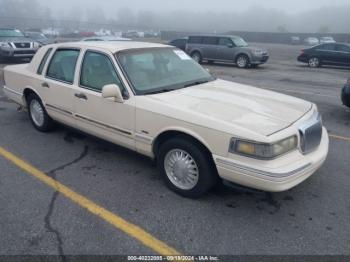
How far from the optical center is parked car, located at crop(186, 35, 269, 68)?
1745 centimetres

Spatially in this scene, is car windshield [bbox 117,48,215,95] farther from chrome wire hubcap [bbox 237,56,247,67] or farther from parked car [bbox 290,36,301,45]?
parked car [bbox 290,36,301,45]

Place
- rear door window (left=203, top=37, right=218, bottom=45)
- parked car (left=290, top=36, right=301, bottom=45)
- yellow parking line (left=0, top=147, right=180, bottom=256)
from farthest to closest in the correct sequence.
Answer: parked car (left=290, top=36, right=301, bottom=45) < rear door window (left=203, top=37, right=218, bottom=45) < yellow parking line (left=0, top=147, right=180, bottom=256)

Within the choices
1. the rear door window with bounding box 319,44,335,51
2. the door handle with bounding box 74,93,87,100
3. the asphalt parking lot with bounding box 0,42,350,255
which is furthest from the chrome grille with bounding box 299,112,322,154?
the rear door window with bounding box 319,44,335,51

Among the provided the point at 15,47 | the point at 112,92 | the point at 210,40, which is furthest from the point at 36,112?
the point at 210,40

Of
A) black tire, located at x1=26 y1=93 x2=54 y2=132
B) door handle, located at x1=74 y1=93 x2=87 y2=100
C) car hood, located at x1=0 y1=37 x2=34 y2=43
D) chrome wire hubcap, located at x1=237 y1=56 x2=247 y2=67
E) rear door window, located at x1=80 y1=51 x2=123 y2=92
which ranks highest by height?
rear door window, located at x1=80 y1=51 x2=123 y2=92

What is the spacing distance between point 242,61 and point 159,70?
13.9 m

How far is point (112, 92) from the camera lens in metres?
3.87

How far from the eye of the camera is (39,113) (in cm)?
573

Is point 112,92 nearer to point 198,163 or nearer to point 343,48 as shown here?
point 198,163

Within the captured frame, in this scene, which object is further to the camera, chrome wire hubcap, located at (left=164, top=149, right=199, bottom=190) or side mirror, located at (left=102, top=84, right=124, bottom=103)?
side mirror, located at (left=102, top=84, right=124, bottom=103)

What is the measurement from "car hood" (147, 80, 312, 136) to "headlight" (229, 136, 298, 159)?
0.40 feet

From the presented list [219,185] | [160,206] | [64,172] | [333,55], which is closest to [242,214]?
[219,185]

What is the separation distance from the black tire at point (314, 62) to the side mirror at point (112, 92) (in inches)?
648

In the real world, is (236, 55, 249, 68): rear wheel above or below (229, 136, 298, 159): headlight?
below
